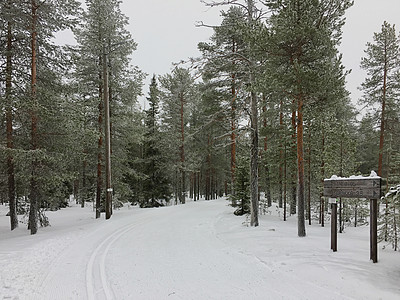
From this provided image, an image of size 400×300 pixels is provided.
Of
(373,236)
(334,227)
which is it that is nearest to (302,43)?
(334,227)

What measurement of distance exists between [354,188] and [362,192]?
268 mm

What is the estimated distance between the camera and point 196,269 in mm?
5914

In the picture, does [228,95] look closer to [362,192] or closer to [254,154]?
[254,154]

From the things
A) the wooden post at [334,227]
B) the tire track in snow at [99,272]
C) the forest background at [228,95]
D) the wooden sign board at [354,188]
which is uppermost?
the forest background at [228,95]

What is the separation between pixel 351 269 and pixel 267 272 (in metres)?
1.76

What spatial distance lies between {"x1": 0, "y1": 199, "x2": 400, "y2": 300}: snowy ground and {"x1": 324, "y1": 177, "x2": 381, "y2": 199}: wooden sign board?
1507mm

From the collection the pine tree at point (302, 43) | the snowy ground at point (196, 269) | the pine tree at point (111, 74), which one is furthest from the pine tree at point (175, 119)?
the snowy ground at point (196, 269)

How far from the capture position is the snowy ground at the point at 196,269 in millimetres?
4641

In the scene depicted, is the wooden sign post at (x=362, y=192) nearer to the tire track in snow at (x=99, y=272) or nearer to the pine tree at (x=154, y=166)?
the tire track in snow at (x=99, y=272)

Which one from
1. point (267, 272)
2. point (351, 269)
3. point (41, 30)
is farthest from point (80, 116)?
point (351, 269)

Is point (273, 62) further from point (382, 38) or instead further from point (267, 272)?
point (382, 38)

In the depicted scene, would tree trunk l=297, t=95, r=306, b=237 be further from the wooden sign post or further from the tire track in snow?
the tire track in snow

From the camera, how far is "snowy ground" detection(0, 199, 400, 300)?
15.2ft

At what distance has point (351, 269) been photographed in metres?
5.52
